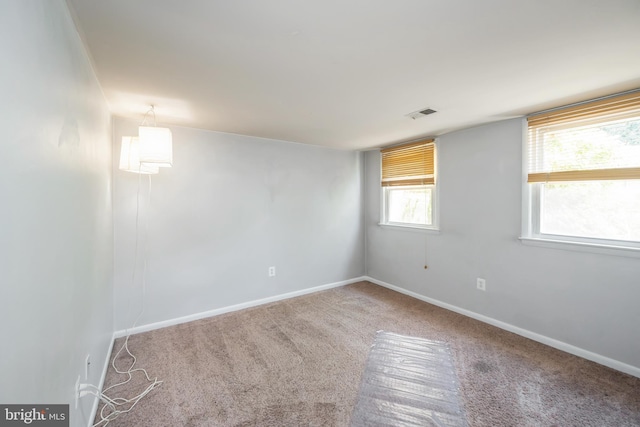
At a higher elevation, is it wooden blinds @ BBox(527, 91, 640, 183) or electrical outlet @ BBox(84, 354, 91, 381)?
wooden blinds @ BBox(527, 91, 640, 183)

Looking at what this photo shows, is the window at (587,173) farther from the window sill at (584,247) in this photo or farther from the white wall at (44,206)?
the white wall at (44,206)

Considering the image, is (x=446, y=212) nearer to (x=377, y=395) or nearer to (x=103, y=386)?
(x=377, y=395)

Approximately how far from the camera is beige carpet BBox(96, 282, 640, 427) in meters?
1.73

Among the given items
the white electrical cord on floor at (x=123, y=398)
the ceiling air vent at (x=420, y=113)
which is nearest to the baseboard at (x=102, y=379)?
the white electrical cord on floor at (x=123, y=398)

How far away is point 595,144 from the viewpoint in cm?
229

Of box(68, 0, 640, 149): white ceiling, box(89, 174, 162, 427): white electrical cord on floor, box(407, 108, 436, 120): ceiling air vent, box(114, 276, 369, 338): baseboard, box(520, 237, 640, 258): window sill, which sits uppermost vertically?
box(407, 108, 436, 120): ceiling air vent

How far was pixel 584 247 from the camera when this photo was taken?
2320mm

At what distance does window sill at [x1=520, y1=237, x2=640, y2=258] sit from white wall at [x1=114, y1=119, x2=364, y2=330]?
94.9 inches

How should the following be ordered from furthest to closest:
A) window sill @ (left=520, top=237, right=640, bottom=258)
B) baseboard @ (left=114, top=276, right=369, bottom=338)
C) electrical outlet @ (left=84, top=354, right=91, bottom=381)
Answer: baseboard @ (left=114, top=276, right=369, bottom=338) < window sill @ (left=520, top=237, right=640, bottom=258) < electrical outlet @ (left=84, top=354, right=91, bottom=381)

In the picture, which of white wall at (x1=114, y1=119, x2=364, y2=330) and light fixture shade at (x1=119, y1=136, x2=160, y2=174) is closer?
light fixture shade at (x1=119, y1=136, x2=160, y2=174)

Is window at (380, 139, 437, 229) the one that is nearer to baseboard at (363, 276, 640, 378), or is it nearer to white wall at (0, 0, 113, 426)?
baseboard at (363, 276, 640, 378)

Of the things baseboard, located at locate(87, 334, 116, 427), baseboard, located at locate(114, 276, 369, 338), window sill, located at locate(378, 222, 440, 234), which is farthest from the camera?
window sill, located at locate(378, 222, 440, 234)

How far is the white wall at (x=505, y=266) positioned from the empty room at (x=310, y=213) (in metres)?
0.02

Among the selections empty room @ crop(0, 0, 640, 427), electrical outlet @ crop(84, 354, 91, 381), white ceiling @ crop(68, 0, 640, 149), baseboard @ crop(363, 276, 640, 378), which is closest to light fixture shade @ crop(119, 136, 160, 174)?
empty room @ crop(0, 0, 640, 427)
